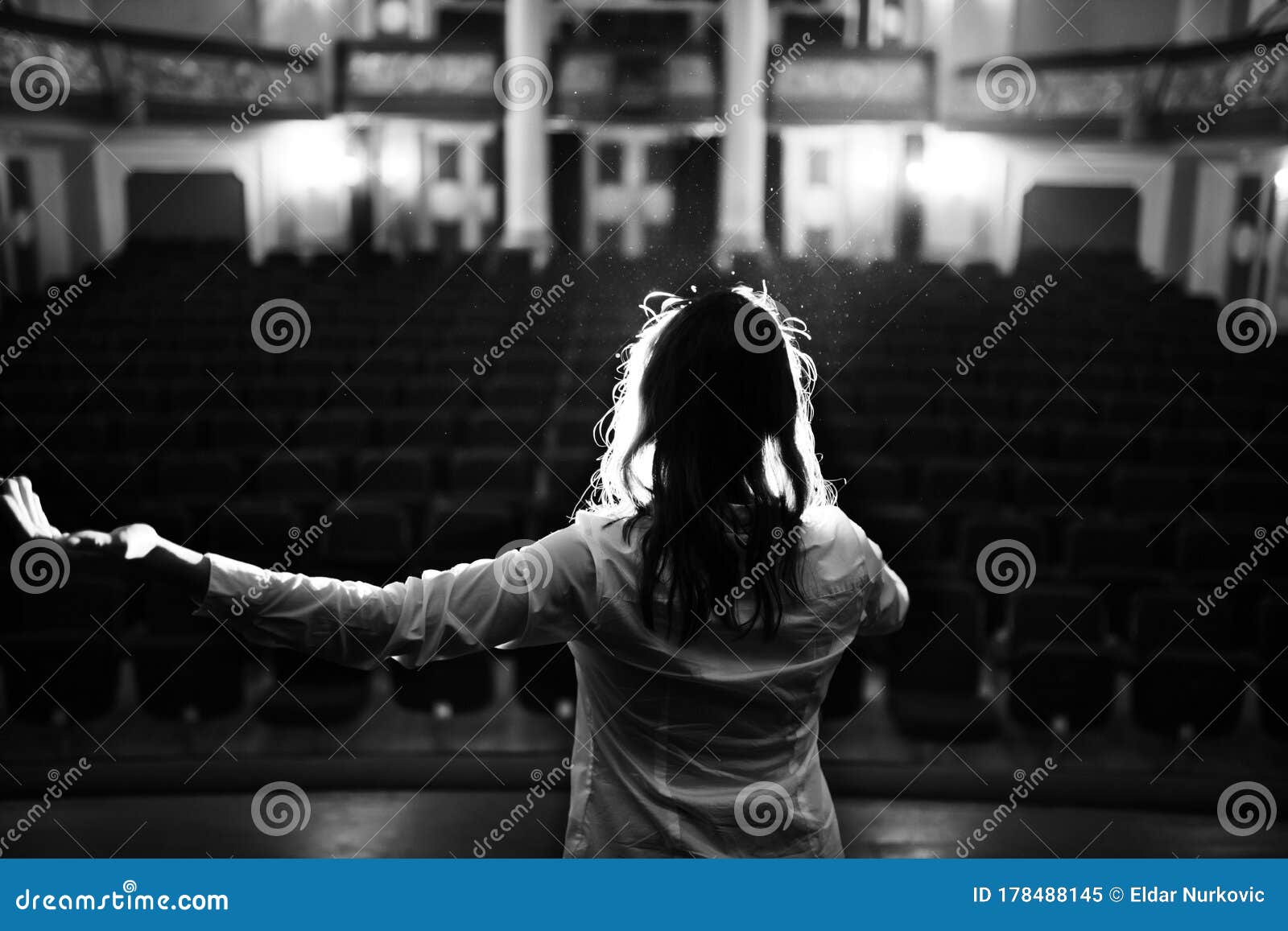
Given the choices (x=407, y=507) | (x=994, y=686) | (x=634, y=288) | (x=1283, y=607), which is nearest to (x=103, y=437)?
(x=407, y=507)

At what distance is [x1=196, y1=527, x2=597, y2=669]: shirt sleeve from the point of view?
0.71 metres

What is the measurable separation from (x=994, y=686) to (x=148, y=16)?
891cm

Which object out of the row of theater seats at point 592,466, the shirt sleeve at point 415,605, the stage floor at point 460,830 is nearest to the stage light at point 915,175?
the row of theater seats at point 592,466

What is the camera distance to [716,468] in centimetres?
78

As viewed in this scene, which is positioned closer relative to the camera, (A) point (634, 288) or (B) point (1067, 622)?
(B) point (1067, 622)

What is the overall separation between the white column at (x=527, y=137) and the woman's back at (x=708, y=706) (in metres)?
7.08

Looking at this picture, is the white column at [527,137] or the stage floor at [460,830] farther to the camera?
the white column at [527,137]

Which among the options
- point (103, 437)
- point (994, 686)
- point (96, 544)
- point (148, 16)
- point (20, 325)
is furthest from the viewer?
point (148, 16)

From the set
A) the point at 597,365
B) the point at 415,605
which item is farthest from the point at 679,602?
the point at 597,365

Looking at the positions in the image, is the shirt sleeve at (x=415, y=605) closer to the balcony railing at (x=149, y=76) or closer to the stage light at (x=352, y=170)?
the balcony railing at (x=149, y=76)

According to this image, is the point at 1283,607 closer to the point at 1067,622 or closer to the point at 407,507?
the point at 1067,622

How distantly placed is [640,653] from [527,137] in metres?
7.67

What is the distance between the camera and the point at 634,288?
7.43 metres

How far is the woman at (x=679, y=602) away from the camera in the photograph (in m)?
0.73
